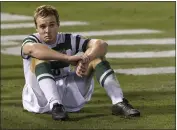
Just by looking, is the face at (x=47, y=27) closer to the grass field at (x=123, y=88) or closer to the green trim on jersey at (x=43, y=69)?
the green trim on jersey at (x=43, y=69)

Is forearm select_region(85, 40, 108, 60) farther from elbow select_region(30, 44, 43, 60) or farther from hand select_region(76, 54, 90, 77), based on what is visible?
elbow select_region(30, 44, 43, 60)

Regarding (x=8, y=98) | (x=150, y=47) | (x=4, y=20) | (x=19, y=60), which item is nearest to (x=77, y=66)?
(x=8, y=98)

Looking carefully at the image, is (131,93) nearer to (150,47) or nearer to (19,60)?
(19,60)

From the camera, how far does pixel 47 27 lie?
7.43 meters

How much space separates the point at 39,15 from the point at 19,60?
3871 millimetres

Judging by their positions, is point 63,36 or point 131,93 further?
point 131,93

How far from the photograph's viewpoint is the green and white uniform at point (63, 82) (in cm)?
754

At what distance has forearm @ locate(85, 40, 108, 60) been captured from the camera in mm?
7379

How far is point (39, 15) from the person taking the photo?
746 cm

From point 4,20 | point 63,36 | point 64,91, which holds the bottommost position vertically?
point 4,20

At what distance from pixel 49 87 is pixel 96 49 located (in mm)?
572

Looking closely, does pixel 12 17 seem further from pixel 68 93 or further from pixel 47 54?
pixel 47 54

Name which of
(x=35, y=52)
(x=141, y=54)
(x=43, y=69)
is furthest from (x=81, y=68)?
(x=141, y=54)

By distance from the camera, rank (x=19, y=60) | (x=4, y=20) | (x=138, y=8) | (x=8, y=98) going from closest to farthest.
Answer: (x=8, y=98)
(x=19, y=60)
(x=4, y=20)
(x=138, y=8)
